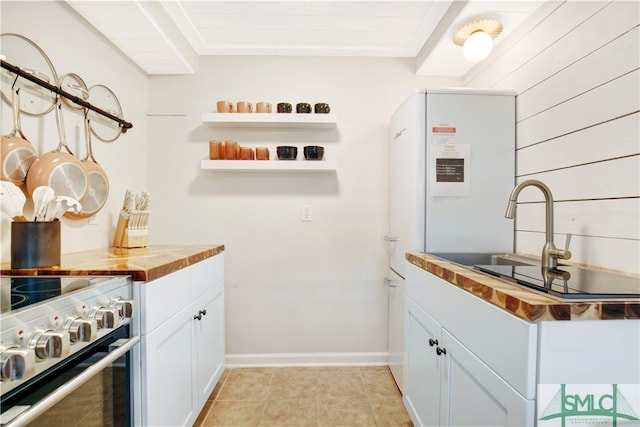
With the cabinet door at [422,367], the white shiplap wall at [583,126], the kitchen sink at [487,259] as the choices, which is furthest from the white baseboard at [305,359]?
the white shiplap wall at [583,126]

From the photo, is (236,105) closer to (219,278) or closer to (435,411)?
(219,278)

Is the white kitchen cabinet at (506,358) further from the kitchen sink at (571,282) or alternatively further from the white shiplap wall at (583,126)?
the white shiplap wall at (583,126)

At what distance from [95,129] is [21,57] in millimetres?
484

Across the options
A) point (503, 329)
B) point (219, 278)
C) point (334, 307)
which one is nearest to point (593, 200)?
point (503, 329)

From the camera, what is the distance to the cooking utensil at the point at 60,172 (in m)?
1.27

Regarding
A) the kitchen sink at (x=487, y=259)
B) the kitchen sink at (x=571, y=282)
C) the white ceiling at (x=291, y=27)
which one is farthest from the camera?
the white ceiling at (x=291, y=27)

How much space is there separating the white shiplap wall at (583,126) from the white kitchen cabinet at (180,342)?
1.69m

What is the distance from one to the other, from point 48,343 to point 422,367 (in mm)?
1345

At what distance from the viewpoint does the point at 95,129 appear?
170 cm

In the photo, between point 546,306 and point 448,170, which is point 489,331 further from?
point 448,170

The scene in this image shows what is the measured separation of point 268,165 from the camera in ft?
6.75

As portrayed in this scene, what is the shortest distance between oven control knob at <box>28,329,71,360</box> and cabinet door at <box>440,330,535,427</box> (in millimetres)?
1120

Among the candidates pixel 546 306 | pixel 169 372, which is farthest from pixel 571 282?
pixel 169 372

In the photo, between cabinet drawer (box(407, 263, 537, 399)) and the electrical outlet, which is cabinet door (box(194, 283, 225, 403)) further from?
cabinet drawer (box(407, 263, 537, 399))
